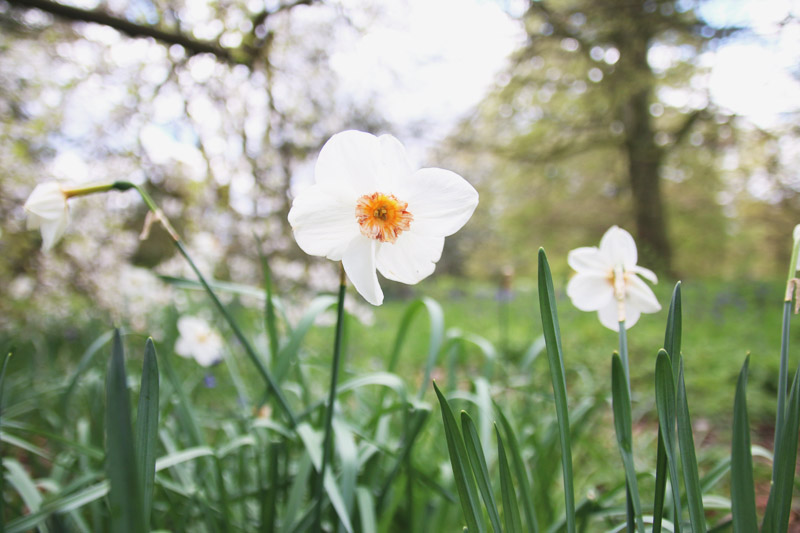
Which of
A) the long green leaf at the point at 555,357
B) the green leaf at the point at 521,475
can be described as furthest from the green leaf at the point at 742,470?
the green leaf at the point at 521,475

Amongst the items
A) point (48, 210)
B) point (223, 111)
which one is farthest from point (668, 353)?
point (223, 111)

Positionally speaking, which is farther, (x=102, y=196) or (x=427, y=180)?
(x=102, y=196)

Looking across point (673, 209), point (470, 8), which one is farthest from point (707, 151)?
point (470, 8)

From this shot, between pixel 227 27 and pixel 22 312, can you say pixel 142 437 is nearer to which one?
pixel 227 27

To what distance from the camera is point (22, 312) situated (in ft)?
11.8

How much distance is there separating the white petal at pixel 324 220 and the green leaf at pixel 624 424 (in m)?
0.42

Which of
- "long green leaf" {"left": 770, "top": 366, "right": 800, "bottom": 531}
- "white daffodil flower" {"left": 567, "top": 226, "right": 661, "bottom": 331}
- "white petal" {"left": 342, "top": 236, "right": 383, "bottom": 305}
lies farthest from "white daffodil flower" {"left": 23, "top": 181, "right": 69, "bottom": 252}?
"long green leaf" {"left": 770, "top": 366, "right": 800, "bottom": 531}

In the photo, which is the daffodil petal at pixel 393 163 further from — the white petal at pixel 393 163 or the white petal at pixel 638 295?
the white petal at pixel 638 295

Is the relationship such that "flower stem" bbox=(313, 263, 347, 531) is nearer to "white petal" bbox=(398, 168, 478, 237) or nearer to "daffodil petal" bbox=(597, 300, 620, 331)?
"white petal" bbox=(398, 168, 478, 237)

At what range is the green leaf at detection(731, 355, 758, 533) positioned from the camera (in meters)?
0.57

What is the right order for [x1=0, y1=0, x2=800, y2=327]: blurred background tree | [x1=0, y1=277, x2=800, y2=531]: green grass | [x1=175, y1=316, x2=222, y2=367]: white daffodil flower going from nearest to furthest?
[x1=0, y1=277, x2=800, y2=531]: green grass < [x1=175, y1=316, x2=222, y2=367]: white daffodil flower < [x1=0, y1=0, x2=800, y2=327]: blurred background tree

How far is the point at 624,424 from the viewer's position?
26.3 inches

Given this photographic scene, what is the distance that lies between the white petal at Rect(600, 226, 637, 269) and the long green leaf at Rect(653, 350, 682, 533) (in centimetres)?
27

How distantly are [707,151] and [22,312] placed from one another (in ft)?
29.7
